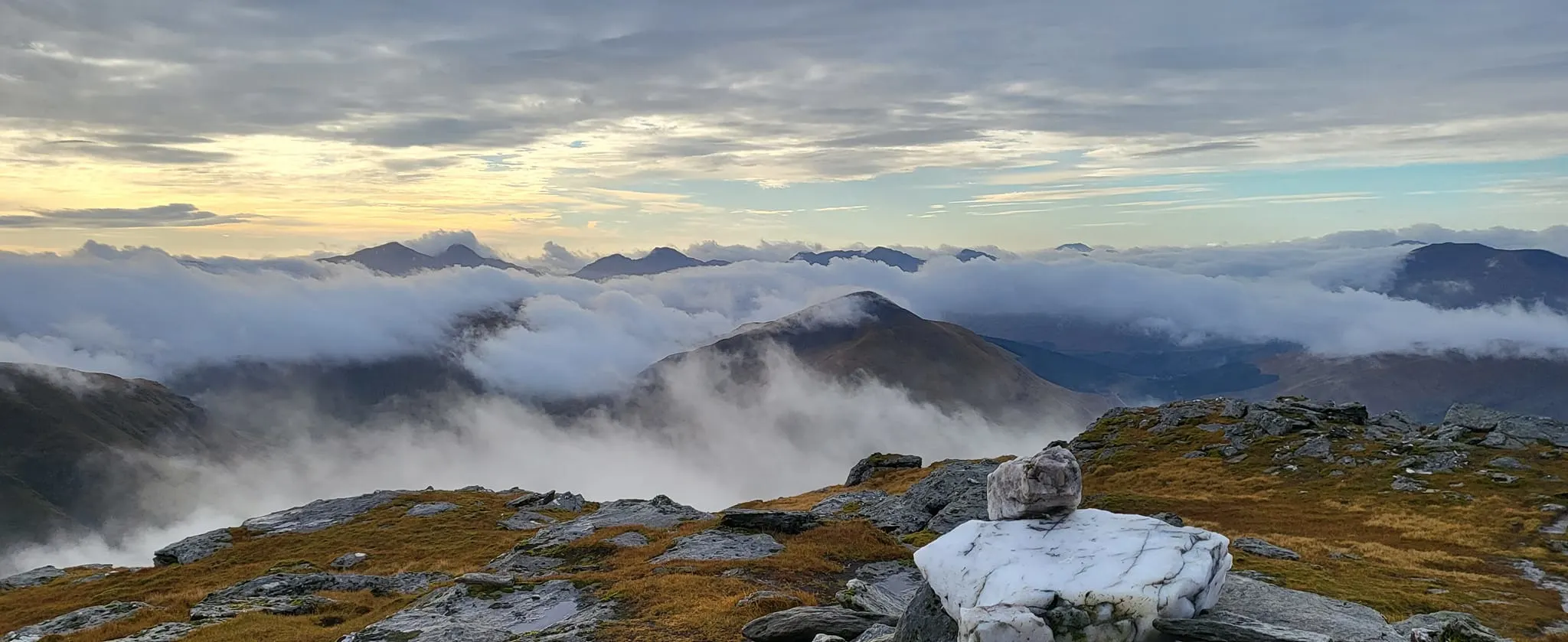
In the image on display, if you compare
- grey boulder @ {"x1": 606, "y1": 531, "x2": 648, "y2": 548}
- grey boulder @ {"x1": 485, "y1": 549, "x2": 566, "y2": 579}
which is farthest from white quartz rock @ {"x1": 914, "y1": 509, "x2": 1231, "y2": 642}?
grey boulder @ {"x1": 606, "y1": 531, "x2": 648, "y2": 548}

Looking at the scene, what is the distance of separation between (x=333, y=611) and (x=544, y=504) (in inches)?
2654

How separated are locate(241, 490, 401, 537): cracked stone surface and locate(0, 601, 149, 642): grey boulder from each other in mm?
56118

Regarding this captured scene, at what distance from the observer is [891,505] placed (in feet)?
279

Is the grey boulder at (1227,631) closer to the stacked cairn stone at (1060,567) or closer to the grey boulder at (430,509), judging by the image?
Result: the stacked cairn stone at (1060,567)

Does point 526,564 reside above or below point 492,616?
below

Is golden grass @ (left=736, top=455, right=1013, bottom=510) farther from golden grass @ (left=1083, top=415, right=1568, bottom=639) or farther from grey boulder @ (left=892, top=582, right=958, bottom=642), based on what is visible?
grey boulder @ (left=892, top=582, right=958, bottom=642)

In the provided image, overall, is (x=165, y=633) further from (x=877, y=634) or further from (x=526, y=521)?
(x=526, y=521)

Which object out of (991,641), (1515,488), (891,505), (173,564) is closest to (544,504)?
(173,564)

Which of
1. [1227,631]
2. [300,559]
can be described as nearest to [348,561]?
[300,559]

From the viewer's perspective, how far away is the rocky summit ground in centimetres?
3994

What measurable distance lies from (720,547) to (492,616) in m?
17.2

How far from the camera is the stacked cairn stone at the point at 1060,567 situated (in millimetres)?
23875

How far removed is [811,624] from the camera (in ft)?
103

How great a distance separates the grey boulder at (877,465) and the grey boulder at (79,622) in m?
95.7
